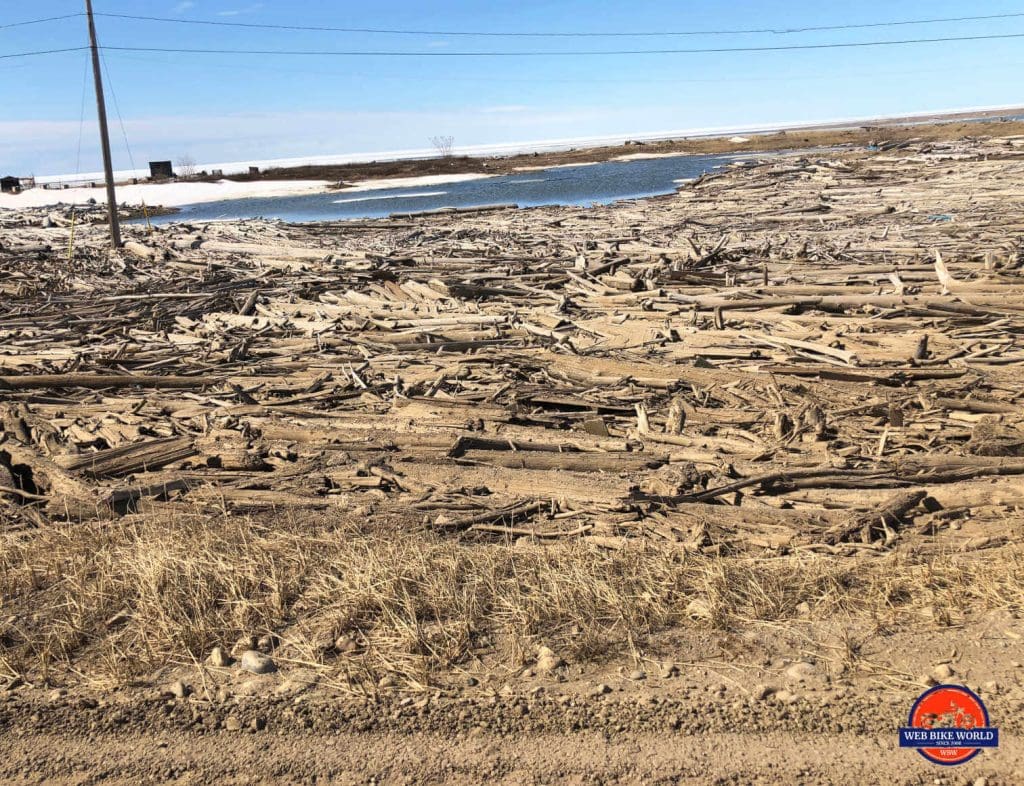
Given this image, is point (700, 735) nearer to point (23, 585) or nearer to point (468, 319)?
point (23, 585)

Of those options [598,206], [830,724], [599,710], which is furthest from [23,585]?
[598,206]

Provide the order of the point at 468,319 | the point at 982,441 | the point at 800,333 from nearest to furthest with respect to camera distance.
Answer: the point at 982,441, the point at 800,333, the point at 468,319

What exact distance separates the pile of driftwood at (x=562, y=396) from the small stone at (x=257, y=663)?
5.27 feet

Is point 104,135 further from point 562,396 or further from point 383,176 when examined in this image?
point 383,176

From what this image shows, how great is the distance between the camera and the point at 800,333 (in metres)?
9.26

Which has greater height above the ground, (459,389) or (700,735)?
(459,389)

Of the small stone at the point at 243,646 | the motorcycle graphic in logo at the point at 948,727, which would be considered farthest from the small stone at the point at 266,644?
the motorcycle graphic in logo at the point at 948,727

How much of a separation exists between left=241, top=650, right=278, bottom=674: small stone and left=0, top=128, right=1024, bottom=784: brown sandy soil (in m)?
0.01

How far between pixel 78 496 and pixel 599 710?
422 centimetres

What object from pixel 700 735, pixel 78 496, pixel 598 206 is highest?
pixel 598 206

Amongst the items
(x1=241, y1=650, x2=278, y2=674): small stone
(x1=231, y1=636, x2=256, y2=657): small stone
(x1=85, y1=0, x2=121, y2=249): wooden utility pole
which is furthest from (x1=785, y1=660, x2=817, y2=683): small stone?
(x1=85, y1=0, x2=121, y2=249): wooden utility pole

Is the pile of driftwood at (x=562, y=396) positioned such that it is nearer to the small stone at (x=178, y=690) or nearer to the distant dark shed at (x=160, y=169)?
the small stone at (x=178, y=690)

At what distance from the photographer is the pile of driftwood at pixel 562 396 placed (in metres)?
5.46

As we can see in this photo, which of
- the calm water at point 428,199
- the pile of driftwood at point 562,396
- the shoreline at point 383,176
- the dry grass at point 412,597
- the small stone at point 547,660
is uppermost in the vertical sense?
the shoreline at point 383,176
